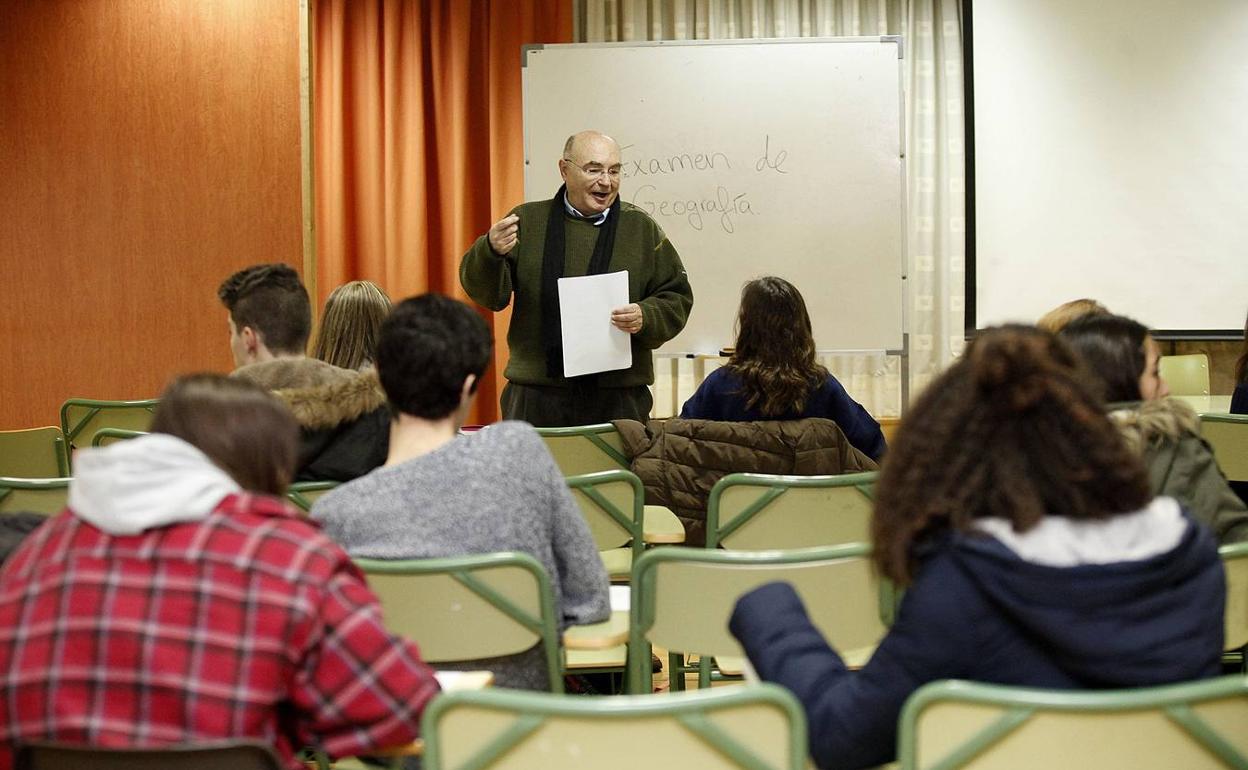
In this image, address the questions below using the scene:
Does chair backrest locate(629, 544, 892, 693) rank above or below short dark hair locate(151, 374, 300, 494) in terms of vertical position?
below

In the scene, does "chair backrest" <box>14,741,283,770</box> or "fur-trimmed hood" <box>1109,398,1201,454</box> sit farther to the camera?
"fur-trimmed hood" <box>1109,398,1201,454</box>

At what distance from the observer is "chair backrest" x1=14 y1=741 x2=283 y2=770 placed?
4.12 ft

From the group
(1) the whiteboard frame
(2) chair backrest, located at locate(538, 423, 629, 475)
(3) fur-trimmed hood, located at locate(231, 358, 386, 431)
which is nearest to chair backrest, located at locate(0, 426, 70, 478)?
(3) fur-trimmed hood, located at locate(231, 358, 386, 431)

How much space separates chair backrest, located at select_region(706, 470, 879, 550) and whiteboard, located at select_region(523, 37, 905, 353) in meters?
2.78

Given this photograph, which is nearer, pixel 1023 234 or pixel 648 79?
pixel 648 79

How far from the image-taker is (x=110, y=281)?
507 centimetres

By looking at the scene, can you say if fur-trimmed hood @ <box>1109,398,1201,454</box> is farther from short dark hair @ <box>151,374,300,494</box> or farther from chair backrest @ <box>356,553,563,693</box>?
short dark hair @ <box>151,374,300,494</box>

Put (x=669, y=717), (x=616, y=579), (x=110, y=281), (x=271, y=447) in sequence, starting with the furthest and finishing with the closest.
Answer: (x=110, y=281) < (x=616, y=579) < (x=271, y=447) < (x=669, y=717)

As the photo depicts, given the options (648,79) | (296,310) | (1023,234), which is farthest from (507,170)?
(296,310)

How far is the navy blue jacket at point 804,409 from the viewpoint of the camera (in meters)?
3.20

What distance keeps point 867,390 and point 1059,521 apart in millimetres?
4830

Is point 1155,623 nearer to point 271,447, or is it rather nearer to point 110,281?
point 271,447

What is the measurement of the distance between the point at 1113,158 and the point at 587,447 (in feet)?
12.0

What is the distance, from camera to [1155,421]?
204cm
